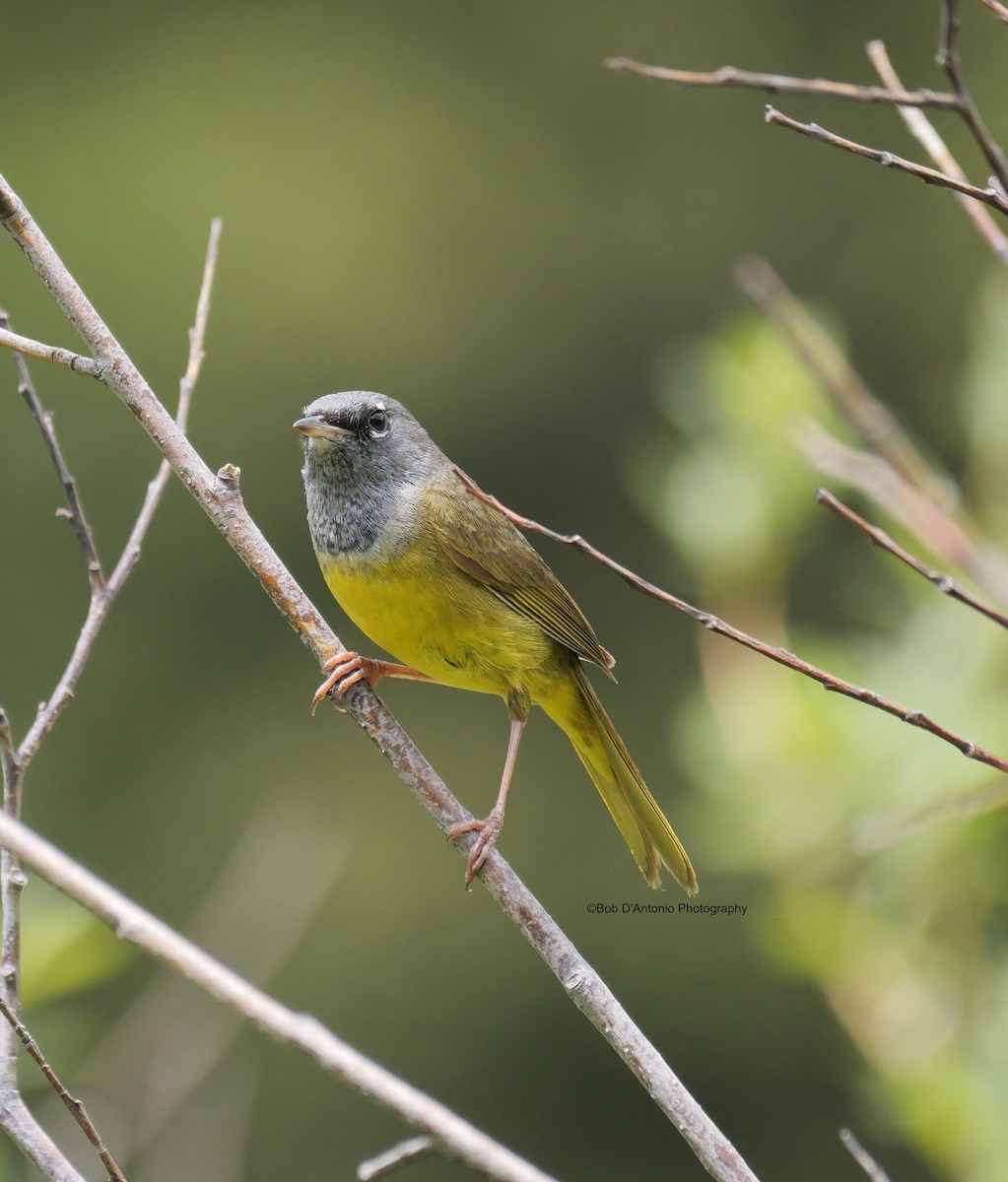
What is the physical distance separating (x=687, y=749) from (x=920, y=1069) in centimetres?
93

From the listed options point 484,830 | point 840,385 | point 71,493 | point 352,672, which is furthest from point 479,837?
point 840,385

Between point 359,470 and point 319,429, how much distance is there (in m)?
0.13

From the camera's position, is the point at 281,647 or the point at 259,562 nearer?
the point at 259,562

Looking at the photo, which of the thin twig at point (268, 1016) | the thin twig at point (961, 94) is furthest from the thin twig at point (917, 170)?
the thin twig at point (268, 1016)

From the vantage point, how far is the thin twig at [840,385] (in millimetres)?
1973

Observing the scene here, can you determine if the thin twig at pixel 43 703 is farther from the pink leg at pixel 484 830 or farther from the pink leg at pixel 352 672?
the pink leg at pixel 484 830

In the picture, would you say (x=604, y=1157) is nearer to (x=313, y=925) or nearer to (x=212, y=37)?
(x=313, y=925)

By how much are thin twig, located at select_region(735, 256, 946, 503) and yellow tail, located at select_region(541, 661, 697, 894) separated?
4.32 feet

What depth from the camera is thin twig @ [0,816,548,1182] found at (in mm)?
1304

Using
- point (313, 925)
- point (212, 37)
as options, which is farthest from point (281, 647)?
point (212, 37)

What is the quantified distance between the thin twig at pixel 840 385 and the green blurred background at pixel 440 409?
407cm

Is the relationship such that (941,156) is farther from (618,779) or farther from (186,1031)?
(186,1031)

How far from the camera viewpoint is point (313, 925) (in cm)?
1047

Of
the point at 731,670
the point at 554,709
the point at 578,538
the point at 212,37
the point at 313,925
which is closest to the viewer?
the point at 578,538
